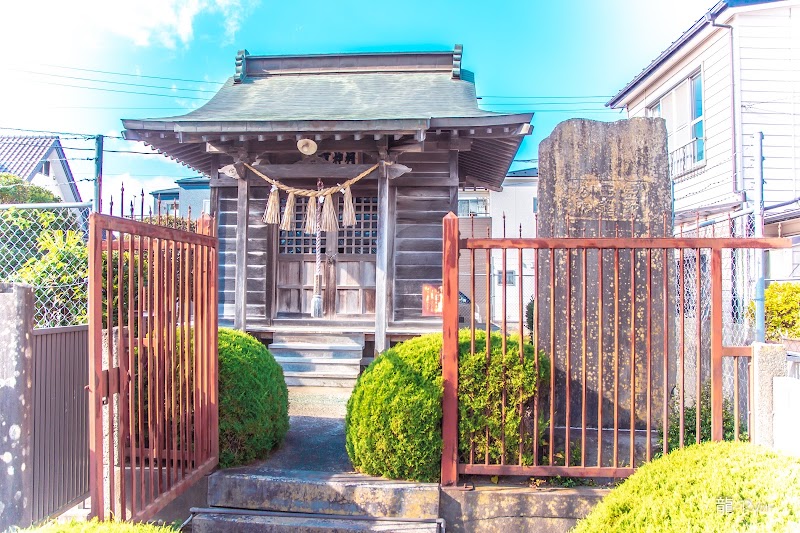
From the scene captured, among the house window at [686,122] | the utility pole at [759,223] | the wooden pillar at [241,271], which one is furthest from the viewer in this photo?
the house window at [686,122]

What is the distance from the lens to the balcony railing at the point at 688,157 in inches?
546

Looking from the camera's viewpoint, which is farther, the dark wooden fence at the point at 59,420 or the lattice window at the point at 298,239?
the lattice window at the point at 298,239

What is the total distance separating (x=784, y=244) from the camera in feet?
13.7

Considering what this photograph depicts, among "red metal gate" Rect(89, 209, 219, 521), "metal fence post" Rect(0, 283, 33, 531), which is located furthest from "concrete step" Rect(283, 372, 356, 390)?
"metal fence post" Rect(0, 283, 33, 531)

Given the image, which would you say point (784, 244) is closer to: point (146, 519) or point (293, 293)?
point (146, 519)

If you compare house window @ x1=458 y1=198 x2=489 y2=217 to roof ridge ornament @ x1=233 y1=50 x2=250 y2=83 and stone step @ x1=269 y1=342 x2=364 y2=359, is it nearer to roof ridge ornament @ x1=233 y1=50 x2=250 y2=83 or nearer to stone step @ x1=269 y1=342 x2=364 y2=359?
roof ridge ornament @ x1=233 y1=50 x2=250 y2=83

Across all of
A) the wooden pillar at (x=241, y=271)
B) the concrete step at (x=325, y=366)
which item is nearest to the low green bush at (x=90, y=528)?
the concrete step at (x=325, y=366)

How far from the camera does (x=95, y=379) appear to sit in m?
3.19

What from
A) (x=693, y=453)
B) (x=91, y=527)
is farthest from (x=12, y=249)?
(x=693, y=453)

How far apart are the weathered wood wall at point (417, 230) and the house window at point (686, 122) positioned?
24.2 ft

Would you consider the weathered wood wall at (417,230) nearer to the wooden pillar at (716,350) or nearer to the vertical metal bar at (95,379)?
the wooden pillar at (716,350)

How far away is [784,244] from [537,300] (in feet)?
6.15

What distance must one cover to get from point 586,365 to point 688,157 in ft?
38.8

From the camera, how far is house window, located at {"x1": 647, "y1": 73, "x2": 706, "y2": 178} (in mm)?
13828
